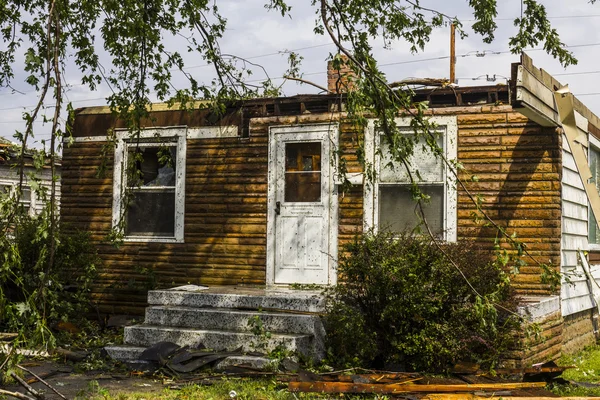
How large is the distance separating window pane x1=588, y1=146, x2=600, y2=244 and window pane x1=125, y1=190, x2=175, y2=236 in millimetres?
6645

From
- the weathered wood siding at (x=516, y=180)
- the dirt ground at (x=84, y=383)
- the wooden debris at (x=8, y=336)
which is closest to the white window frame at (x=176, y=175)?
the wooden debris at (x=8, y=336)

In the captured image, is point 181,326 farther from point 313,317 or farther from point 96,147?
point 96,147

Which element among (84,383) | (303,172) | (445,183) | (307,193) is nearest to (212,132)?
(303,172)

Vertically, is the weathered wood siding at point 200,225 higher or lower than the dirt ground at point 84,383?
higher

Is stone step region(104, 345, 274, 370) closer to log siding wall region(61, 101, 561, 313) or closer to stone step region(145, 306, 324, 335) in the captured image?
stone step region(145, 306, 324, 335)

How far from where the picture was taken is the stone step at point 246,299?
9.58m

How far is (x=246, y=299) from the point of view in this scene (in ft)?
32.7

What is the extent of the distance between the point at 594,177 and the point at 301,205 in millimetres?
5013

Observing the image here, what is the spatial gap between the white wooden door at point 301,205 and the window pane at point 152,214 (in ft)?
6.18

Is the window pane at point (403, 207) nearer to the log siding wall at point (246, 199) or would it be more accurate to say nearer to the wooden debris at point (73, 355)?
the log siding wall at point (246, 199)

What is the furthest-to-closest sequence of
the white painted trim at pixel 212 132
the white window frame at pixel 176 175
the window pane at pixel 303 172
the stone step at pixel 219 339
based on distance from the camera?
the white window frame at pixel 176 175
the white painted trim at pixel 212 132
the window pane at pixel 303 172
the stone step at pixel 219 339

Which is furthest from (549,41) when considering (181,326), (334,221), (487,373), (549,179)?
(181,326)

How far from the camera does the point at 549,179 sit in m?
10.5

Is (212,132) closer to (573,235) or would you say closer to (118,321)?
(118,321)
